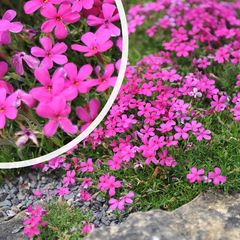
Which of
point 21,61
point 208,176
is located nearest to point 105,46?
point 21,61

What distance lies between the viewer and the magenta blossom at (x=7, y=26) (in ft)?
7.19

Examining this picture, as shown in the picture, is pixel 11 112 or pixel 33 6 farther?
pixel 33 6

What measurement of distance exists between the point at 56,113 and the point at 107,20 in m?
0.49

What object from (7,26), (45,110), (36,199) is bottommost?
(36,199)

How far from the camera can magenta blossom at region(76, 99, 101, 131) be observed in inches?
88.3

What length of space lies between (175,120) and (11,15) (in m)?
0.86

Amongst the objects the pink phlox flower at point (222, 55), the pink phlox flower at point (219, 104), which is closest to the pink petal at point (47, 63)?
the pink phlox flower at point (219, 104)

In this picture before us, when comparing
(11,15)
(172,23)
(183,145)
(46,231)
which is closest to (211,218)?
(183,145)

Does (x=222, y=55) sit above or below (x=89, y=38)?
below

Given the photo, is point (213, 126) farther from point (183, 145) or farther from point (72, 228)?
point (72, 228)

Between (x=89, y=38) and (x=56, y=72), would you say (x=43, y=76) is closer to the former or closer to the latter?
(x=56, y=72)

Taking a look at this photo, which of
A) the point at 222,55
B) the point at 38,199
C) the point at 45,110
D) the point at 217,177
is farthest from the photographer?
the point at 222,55

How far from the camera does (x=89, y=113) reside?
2268 mm

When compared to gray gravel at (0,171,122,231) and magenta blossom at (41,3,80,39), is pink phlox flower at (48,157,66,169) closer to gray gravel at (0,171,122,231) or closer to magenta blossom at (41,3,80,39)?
gray gravel at (0,171,122,231)
